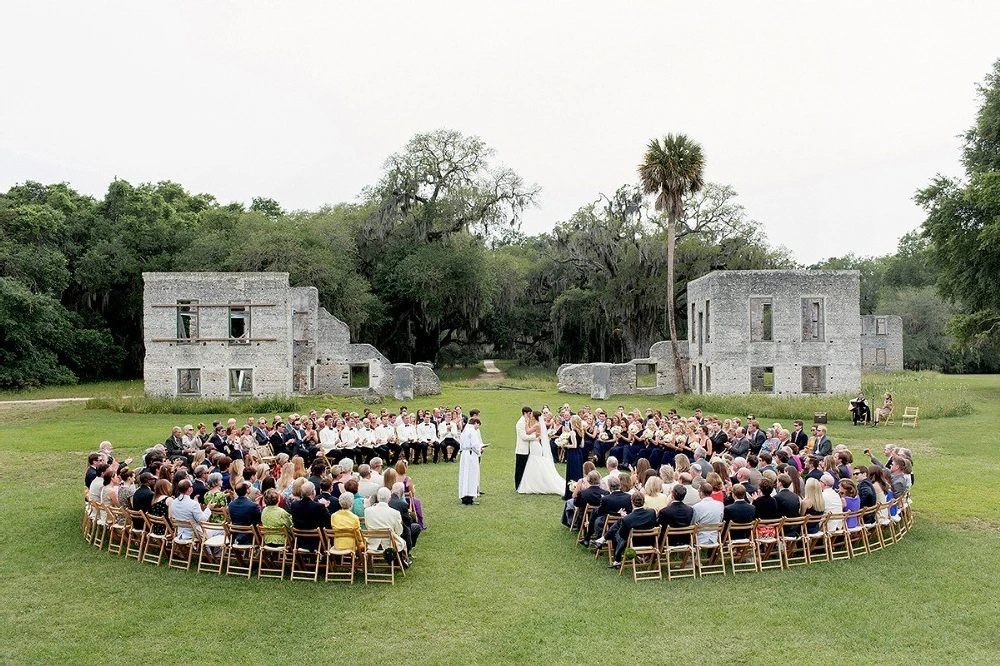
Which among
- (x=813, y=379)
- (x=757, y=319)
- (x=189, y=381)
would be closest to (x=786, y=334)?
(x=757, y=319)

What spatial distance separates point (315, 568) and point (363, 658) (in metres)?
2.75

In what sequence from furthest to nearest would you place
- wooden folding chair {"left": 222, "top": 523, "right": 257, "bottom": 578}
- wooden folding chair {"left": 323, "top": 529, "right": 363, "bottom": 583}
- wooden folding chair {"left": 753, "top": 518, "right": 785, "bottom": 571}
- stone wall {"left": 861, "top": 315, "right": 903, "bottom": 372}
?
stone wall {"left": 861, "top": 315, "right": 903, "bottom": 372} → wooden folding chair {"left": 753, "top": 518, "right": 785, "bottom": 571} → wooden folding chair {"left": 222, "top": 523, "right": 257, "bottom": 578} → wooden folding chair {"left": 323, "top": 529, "right": 363, "bottom": 583}

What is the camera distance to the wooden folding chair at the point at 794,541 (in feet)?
33.9

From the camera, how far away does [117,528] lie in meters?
11.3

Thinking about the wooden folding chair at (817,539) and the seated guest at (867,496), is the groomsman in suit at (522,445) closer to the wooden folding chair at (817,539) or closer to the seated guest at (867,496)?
the wooden folding chair at (817,539)

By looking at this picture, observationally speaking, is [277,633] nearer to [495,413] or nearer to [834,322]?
[495,413]

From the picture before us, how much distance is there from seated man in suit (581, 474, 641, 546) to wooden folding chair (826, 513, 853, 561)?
2579 mm

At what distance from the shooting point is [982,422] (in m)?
25.5

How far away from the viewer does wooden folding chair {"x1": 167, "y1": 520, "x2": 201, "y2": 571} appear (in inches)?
410

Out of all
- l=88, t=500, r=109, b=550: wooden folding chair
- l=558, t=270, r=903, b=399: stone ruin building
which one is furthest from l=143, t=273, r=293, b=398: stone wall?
l=88, t=500, r=109, b=550: wooden folding chair

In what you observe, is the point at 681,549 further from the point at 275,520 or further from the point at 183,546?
the point at 183,546

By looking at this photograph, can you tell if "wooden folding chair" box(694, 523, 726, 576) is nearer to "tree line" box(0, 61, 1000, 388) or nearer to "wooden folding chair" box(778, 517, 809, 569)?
"wooden folding chair" box(778, 517, 809, 569)

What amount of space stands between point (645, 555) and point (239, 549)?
527cm

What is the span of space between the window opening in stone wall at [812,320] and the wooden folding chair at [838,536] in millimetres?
26180
